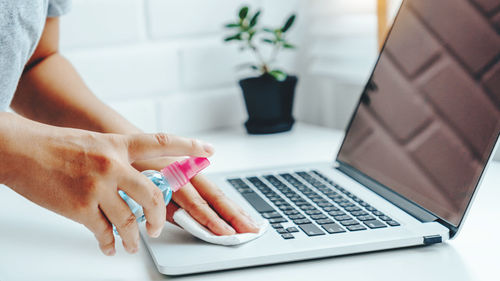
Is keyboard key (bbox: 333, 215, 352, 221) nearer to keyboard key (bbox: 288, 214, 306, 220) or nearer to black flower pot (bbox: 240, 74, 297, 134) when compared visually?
keyboard key (bbox: 288, 214, 306, 220)

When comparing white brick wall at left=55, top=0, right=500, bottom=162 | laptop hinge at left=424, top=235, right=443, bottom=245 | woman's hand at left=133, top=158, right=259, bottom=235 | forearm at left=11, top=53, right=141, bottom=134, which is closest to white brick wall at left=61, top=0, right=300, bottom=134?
white brick wall at left=55, top=0, right=500, bottom=162

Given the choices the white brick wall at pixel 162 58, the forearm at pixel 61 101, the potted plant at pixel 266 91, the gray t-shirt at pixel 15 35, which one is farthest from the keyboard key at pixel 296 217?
the white brick wall at pixel 162 58

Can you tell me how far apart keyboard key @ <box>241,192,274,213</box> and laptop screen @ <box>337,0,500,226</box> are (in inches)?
6.4

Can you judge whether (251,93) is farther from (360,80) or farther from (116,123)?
(116,123)

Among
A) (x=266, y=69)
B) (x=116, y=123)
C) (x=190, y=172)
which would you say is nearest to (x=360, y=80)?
(x=266, y=69)

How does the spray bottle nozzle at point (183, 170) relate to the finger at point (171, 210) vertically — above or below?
above

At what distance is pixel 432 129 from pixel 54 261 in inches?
17.8

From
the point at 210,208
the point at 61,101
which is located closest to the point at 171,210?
the point at 210,208

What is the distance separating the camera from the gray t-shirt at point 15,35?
2.31ft

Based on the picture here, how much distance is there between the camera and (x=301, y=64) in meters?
1.45

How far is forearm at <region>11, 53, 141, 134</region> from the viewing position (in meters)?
0.78

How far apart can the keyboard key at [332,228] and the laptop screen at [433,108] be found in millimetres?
111

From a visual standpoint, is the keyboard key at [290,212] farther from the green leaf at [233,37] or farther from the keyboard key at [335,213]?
the green leaf at [233,37]

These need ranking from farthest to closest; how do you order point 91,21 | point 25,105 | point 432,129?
1. point 91,21
2. point 25,105
3. point 432,129
